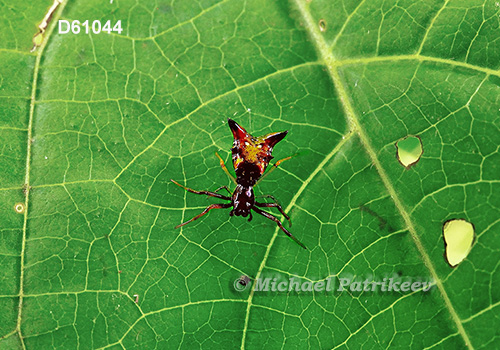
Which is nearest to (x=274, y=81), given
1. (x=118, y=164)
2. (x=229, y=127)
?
(x=229, y=127)

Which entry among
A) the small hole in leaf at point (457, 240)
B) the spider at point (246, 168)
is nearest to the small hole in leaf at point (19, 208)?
the spider at point (246, 168)

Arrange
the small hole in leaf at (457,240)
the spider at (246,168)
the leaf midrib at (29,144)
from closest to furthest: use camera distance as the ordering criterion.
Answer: the small hole in leaf at (457,240), the leaf midrib at (29,144), the spider at (246,168)

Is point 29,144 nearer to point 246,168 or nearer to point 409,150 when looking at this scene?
point 246,168

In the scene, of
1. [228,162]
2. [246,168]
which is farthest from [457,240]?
[228,162]

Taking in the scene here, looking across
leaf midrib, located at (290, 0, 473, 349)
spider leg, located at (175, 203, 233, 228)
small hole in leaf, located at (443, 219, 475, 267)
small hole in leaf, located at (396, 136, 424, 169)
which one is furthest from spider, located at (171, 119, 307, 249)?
small hole in leaf, located at (443, 219, 475, 267)

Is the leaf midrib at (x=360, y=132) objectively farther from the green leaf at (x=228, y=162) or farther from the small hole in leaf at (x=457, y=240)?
the small hole in leaf at (x=457, y=240)

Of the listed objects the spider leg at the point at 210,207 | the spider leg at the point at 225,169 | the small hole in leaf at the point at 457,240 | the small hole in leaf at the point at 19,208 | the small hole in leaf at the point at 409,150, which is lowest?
the small hole in leaf at the point at 19,208
